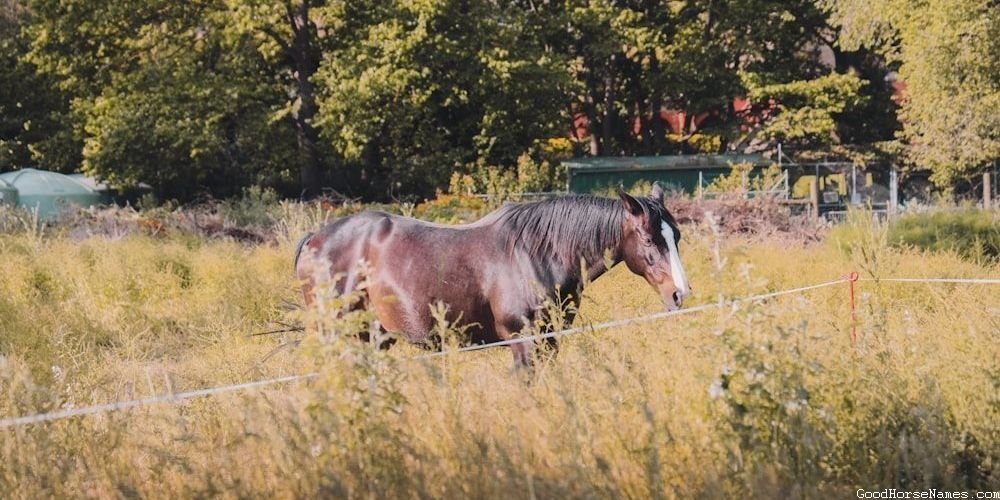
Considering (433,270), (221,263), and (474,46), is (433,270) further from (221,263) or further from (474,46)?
(474,46)

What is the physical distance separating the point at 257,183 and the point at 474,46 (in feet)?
26.8

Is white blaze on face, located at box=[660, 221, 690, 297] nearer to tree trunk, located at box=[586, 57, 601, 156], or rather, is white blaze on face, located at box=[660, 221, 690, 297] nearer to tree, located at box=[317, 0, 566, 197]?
tree, located at box=[317, 0, 566, 197]

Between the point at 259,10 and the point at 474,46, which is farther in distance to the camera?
the point at 474,46

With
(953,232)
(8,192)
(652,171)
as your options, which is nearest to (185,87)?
(8,192)

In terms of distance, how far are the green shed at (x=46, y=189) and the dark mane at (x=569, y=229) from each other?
27.0m

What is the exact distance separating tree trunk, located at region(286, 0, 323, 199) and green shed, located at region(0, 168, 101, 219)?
6.59 metres

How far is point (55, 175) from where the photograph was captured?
3406 cm

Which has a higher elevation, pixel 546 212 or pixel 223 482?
pixel 546 212

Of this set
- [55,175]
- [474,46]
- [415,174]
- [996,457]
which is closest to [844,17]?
[474,46]

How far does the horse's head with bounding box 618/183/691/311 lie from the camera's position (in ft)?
22.8

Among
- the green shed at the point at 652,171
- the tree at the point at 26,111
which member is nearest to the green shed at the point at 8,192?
the tree at the point at 26,111

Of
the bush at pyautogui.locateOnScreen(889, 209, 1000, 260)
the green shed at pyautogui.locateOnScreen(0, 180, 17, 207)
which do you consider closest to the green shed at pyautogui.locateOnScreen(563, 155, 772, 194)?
the green shed at pyautogui.locateOnScreen(0, 180, 17, 207)

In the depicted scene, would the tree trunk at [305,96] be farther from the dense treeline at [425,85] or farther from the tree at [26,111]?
the tree at [26,111]

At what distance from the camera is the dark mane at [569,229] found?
727cm
